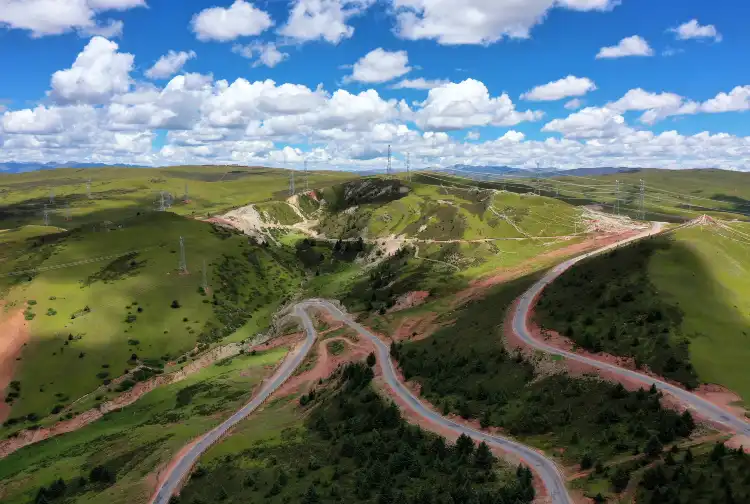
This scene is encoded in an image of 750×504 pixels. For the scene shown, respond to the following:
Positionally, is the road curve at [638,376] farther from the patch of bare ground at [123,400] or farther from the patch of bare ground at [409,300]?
the patch of bare ground at [123,400]

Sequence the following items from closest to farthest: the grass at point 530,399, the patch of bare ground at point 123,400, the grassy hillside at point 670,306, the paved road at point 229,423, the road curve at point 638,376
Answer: the road curve at point 638,376 → the grass at point 530,399 → the paved road at point 229,423 → the grassy hillside at point 670,306 → the patch of bare ground at point 123,400

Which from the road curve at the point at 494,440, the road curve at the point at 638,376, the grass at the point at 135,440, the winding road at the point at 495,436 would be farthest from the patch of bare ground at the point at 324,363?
the road curve at the point at 638,376

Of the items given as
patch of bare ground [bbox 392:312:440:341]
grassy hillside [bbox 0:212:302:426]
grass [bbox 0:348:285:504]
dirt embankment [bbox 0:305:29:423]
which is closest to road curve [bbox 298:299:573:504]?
patch of bare ground [bbox 392:312:440:341]

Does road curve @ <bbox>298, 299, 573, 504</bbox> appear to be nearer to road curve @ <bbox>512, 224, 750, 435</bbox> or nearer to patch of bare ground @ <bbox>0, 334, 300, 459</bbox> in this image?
road curve @ <bbox>512, 224, 750, 435</bbox>

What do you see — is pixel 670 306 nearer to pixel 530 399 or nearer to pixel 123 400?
pixel 530 399

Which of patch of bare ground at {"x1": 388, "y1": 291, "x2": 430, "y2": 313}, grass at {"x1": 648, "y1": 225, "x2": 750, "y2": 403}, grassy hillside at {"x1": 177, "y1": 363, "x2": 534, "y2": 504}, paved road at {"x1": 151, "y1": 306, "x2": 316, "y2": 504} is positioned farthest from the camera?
patch of bare ground at {"x1": 388, "y1": 291, "x2": 430, "y2": 313}

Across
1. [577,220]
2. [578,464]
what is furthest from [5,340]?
[577,220]
